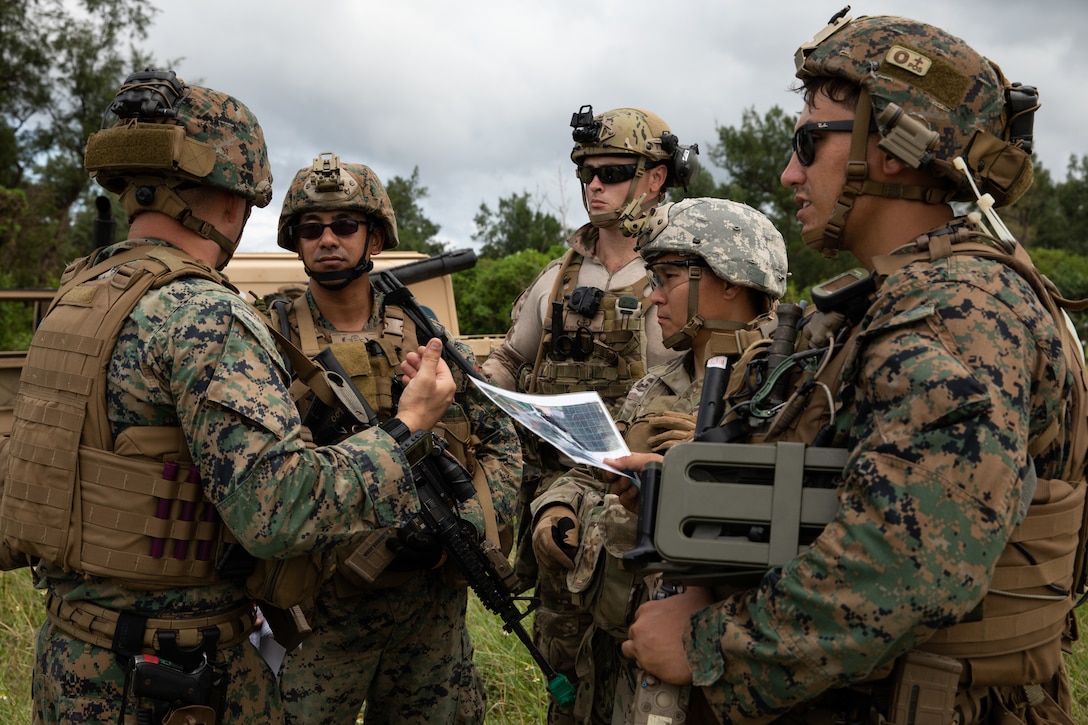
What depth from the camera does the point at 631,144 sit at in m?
5.19

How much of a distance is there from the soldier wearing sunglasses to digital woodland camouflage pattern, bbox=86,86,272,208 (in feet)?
7.02

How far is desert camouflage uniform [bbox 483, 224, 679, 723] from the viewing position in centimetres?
419

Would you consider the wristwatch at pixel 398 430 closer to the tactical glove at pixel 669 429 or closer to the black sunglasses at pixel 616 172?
the tactical glove at pixel 669 429

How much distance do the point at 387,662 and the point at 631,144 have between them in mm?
2855

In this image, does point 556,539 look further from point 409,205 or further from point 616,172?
point 409,205

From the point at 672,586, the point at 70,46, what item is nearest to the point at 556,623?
the point at 672,586

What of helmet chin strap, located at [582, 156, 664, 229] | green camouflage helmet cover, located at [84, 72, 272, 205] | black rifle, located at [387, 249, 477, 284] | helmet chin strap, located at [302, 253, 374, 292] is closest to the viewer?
green camouflage helmet cover, located at [84, 72, 272, 205]

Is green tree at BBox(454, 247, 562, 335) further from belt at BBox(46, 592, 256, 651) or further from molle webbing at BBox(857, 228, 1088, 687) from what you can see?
molle webbing at BBox(857, 228, 1088, 687)

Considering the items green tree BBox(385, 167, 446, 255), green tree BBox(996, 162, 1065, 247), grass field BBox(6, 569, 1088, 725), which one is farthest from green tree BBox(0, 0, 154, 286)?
green tree BBox(996, 162, 1065, 247)

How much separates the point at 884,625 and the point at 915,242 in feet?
2.66

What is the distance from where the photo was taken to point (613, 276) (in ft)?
16.7

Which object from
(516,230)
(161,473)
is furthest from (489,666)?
(516,230)

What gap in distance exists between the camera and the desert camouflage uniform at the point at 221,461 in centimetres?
249

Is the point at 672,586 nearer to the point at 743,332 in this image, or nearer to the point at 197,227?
the point at 743,332
